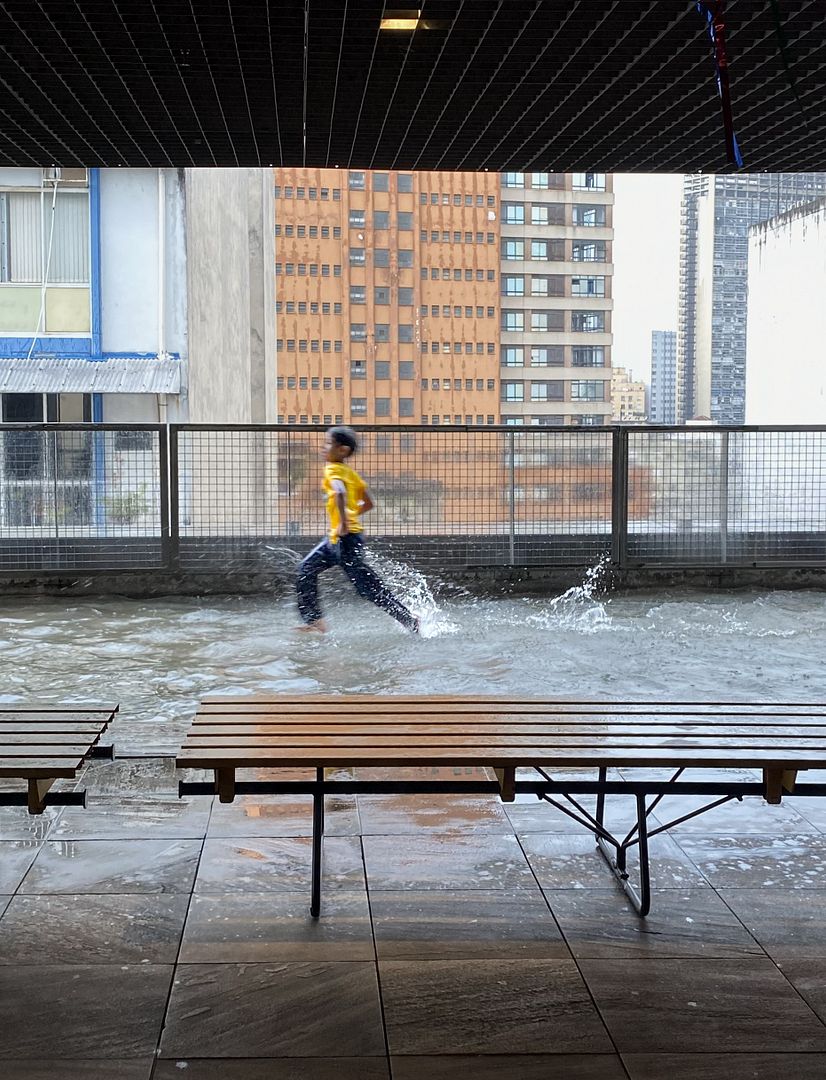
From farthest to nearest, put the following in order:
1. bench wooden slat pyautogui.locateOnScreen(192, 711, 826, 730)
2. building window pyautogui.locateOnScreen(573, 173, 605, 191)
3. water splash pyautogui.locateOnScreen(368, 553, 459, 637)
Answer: building window pyautogui.locateOnScreen(573, 173, 605, 191)
water splash pyautogui.locateOnScreen(368, 553, 459, 637)
bench wooden slat pyautogui.locateOnScreen(192, 711, 826, 730)

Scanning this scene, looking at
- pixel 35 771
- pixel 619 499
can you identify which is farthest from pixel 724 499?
pixel 35 771

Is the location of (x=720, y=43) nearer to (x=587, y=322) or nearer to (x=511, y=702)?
(x=511, y=702)

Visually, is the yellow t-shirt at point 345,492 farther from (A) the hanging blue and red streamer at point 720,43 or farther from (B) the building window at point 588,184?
(B) the building window at point 588,184

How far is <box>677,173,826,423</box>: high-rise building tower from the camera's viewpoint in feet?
351

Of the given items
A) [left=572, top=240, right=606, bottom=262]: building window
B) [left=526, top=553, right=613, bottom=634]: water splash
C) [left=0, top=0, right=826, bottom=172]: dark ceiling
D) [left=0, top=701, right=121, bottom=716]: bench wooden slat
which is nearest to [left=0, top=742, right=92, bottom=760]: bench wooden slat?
[left=0, top=701, right=121, bottom=716]: bench wooden slat

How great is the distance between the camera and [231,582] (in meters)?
12.5

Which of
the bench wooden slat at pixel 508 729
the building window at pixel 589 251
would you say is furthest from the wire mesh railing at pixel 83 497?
the building window at pixel 589 251

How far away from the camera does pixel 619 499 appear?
12906mm

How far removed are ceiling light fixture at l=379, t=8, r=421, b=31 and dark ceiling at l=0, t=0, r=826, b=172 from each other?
0.05 metres

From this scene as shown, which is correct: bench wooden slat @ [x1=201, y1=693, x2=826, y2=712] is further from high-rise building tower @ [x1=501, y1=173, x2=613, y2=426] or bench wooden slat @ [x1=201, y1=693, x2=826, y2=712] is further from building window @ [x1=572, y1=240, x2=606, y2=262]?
building window @ [x1=572, y1=240, x2=606, y2=262]

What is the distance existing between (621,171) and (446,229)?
13965 cm

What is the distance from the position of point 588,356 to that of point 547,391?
7.04 m

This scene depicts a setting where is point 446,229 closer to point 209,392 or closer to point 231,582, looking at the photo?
point 209,392

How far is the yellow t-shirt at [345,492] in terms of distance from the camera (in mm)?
9859
